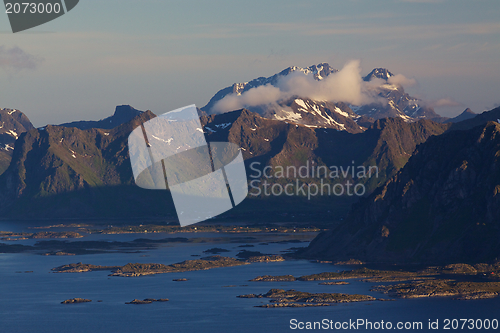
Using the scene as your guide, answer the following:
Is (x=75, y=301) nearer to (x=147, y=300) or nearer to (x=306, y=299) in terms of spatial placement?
(x=147, y=300)

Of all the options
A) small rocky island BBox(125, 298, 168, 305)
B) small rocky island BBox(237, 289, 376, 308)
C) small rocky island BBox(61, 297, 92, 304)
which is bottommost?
small rocky island BBox(237, 289, 376, 308)

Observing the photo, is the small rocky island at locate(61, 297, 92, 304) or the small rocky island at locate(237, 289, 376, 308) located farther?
the small rocky island at locate(61, 297, 92, 304)

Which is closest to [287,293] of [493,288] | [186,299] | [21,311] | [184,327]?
[186,299]

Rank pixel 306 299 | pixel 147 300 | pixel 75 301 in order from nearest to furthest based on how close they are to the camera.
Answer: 1. pixel 306 299
2. pixel 147 300
3. pixel 75 301

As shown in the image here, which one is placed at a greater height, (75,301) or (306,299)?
(75,301)

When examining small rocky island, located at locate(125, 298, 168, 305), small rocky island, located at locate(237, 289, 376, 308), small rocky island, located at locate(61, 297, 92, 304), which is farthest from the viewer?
small rocky island, located at locate(61, 297, 92, 304)

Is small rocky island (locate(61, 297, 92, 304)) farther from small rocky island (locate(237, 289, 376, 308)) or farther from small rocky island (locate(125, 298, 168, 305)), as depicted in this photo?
small rocky island (locate(237, 289, 376, 308))

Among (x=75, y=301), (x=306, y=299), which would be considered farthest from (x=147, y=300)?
(x=306, y=299)

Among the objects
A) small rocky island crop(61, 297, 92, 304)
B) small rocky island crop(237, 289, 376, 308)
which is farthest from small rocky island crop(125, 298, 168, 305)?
small rocky island crop(237, 289, 376, 308)

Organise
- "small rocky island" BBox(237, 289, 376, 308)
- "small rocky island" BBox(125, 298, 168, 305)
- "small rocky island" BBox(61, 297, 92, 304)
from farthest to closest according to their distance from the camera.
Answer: "small rocky island" BBox(61, 297, 92, 304) → "small rocky island" BBox(125, 298, 168, 305) → "small rocky island" BBox(237, 289, 376, 308)

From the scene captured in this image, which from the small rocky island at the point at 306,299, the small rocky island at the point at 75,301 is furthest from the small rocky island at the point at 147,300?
the small rocky island at the point at 306,299

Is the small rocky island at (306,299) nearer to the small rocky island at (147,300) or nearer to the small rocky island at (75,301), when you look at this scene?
the small rocky island at (147,300)
